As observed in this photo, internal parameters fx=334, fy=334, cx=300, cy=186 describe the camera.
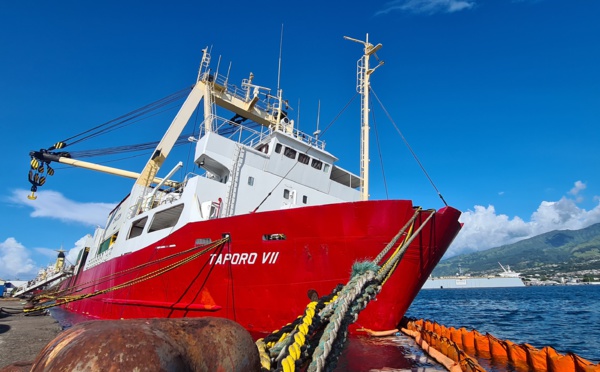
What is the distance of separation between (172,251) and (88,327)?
1061cm

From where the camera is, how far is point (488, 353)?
8570 millimetres

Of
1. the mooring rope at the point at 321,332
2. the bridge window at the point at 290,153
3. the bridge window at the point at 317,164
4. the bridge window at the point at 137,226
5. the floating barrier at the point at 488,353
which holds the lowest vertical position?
the floating barrier at the point at 488,353

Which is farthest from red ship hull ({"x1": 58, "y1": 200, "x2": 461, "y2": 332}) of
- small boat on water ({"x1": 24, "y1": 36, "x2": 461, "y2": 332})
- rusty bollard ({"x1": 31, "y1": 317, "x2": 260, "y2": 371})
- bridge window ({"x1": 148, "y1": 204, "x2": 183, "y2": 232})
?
rusty bollard ({"x1": 31, "y1": 317, "x2": 260, "y2": 371})

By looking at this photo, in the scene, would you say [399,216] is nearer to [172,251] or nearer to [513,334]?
[172,251]

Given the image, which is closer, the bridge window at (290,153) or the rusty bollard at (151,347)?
the rusty bollard at (151,347)

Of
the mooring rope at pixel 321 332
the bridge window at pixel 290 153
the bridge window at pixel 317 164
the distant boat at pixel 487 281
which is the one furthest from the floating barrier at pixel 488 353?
the distant boat at pixel 487 281

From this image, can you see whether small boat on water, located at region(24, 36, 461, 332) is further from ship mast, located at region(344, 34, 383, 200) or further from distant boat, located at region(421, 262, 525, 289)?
distant boat, located at region(421, 262, 525, 289)

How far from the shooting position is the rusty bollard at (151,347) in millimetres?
1425

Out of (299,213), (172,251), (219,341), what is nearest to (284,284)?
(299,213)

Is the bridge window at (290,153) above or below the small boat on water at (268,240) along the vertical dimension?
above

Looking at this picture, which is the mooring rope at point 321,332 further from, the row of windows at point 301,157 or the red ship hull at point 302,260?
the row of windows at point 301,157

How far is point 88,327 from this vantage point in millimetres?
1639

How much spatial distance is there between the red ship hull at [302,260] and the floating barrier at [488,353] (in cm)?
128

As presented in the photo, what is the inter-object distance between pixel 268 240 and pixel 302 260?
1.14m
